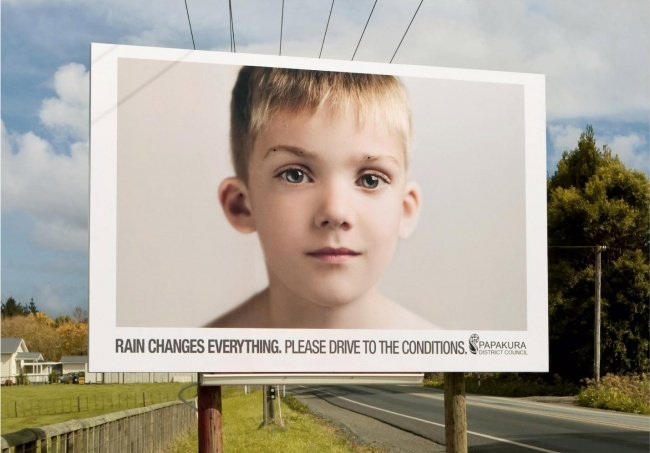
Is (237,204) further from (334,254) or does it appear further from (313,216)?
(334,254)

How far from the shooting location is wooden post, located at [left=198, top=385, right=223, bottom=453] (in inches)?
347

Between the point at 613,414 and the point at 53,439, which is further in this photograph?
the point at 613,414

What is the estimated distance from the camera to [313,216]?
8789 millimetres

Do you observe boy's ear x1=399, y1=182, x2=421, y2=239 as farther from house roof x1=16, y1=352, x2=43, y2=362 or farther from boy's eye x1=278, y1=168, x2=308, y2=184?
house roof x1=16, y1=352, x2=43, y2=362

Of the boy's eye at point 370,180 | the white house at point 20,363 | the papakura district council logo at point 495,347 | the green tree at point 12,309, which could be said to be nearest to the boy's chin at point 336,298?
the boy's eye at point 370,180

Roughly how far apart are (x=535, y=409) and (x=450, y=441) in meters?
23.9

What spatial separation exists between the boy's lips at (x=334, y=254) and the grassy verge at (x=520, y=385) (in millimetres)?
35651

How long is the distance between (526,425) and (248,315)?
18.6 meters

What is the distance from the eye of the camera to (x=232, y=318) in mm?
8531

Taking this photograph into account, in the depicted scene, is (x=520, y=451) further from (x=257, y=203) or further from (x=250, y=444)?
(x=257, y=203)

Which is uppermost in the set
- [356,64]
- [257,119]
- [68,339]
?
[356,64]

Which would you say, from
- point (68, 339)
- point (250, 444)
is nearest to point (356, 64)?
point (250, 444)

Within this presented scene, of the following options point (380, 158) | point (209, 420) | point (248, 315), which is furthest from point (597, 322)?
point (248, 315)

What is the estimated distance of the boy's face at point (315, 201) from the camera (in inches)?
344
